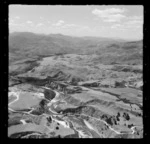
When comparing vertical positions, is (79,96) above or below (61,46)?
below

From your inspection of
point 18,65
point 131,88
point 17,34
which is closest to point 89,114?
point 131,88

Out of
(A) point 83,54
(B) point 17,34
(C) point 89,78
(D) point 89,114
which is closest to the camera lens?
(D) point 89,114

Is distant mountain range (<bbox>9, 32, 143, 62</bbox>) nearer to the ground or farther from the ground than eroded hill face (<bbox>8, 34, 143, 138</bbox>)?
farther from the ground

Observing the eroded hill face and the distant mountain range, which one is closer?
the eroded hill face
